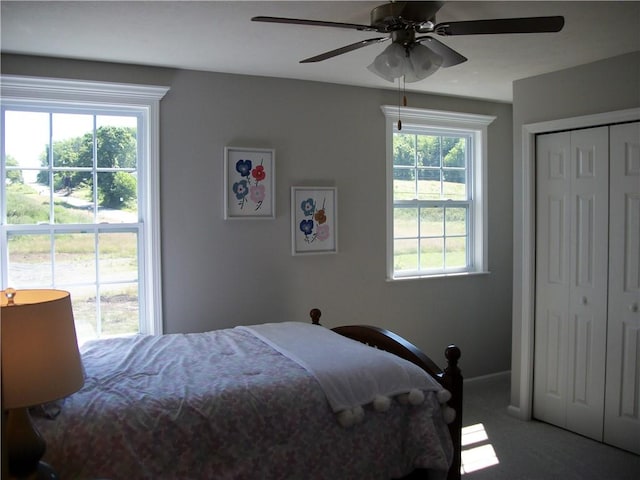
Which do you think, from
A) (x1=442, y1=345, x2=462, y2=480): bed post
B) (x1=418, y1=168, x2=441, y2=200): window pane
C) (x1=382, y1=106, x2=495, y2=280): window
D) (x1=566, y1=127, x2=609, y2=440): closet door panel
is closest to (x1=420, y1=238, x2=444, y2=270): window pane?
(x1=382, y1=106, x2=495, y2=280): window

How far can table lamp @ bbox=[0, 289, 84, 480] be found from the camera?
1.41 m

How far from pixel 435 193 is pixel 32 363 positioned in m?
3.66

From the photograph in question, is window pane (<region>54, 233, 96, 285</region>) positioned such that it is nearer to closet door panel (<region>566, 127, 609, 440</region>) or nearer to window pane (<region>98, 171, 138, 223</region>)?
window pane (<region>98, 171, 138, 223</region>)

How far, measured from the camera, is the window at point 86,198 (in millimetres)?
3146

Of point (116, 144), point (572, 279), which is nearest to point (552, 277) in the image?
point (572, 279)

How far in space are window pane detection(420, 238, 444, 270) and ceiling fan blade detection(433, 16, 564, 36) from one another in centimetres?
259

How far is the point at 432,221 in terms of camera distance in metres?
4.53

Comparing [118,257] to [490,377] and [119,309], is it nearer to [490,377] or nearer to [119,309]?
[119,309]

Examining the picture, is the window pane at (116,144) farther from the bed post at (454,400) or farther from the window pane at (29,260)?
the bed post at (454,400)

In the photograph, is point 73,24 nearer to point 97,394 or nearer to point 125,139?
point 125,139

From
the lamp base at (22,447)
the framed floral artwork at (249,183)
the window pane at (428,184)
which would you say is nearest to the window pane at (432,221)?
the window pane at (428,184)

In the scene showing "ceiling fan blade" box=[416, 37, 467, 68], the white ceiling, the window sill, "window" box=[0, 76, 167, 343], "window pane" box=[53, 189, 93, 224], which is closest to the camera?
"ceiling fan blade" box=[416, 37, 467, 68]

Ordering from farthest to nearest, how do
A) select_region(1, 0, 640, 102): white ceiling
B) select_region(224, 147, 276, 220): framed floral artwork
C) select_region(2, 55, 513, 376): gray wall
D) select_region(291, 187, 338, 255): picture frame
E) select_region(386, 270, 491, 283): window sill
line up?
select_region(386, 270, 491, 283): window sill
select_region(291, 187, 338, 255): picture frame
select_region(224, 147, 276, 220): framed floral artwork
select_region(2, 55, 513, 376): gray wall
select_region(1, 0, 640, 102): white ceiling

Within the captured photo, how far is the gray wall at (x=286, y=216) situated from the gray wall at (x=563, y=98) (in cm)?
67
